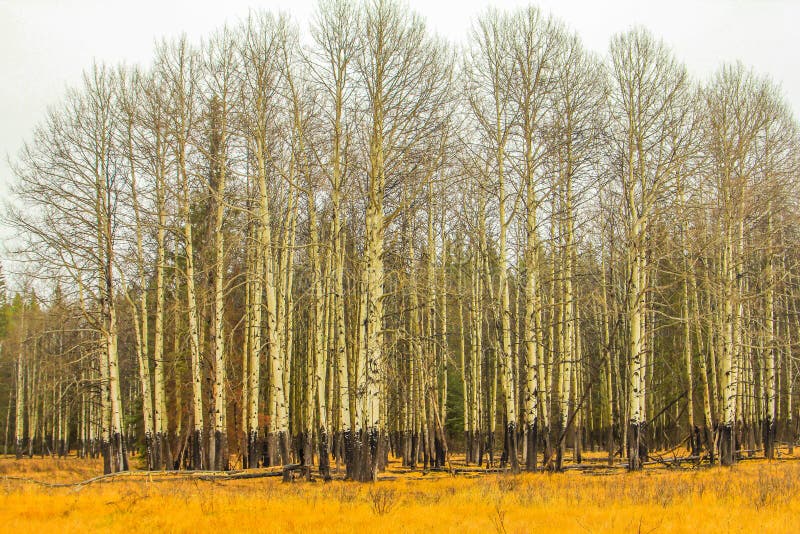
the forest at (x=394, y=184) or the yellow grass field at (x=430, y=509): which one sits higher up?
the forest at (x=394, y=184)

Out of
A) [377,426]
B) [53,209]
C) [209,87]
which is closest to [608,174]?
[377,426]

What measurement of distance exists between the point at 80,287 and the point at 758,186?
2079cm

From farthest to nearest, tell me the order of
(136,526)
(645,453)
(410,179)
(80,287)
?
(80,287)
(645,453)
(410,179)
(136,526)

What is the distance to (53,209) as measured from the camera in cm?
1972

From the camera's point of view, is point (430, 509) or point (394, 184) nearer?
point (430, 509)

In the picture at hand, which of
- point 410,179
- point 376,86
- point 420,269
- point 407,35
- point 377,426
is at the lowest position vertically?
point 377,426

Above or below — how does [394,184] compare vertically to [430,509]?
above

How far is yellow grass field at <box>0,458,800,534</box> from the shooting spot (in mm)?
7767

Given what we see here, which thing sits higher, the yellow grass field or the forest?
the forest

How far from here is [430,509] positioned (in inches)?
355

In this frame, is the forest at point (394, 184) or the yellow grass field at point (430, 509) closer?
the yellow grass field at point (430, 509)

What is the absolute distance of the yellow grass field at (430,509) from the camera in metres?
7.77

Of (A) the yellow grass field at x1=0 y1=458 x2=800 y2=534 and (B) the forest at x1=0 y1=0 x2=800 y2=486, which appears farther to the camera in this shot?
(B) the forest at x1=0 y1=0 x2=800 y2=486

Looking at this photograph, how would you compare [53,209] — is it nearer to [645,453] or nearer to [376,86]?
[376,86]
